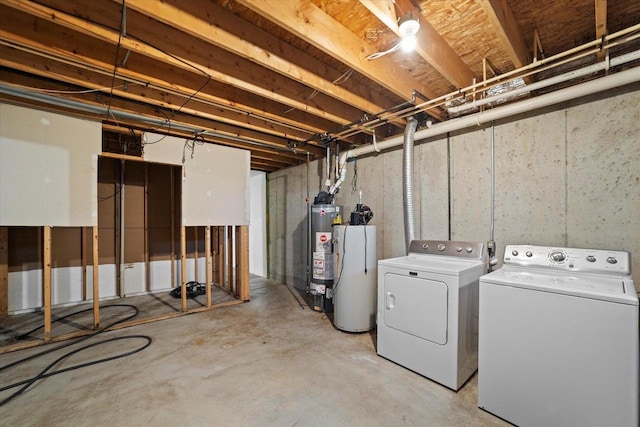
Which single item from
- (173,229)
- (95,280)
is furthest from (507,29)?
(173,229)

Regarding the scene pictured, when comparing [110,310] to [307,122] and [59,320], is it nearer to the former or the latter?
[59,320]

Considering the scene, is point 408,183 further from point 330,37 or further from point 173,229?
point 173,229

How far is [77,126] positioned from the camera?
2.96 meters

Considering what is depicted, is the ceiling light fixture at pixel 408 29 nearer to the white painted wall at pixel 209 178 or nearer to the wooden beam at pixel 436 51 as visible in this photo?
the wooden beam at pixel 436 51

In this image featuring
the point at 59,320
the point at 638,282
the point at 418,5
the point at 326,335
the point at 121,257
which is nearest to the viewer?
the point at 418,5

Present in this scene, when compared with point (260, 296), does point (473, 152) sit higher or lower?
higher

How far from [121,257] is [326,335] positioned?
3881 mm

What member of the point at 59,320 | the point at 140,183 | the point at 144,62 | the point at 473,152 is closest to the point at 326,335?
the point at 473,152

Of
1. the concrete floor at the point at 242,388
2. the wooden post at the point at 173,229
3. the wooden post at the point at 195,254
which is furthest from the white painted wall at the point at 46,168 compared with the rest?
the wooden post at the point at 195,254

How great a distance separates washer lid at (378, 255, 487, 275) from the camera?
2085 mm

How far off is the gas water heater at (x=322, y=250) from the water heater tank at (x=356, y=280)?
46 centimetres

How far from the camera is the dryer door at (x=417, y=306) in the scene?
81.9 inches

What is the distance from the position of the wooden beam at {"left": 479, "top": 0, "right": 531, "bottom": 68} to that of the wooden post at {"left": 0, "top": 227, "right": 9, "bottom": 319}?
5.95 m

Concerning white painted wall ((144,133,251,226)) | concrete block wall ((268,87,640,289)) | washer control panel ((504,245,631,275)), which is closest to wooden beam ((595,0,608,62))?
concrete block wall ((268,87,640,289))
